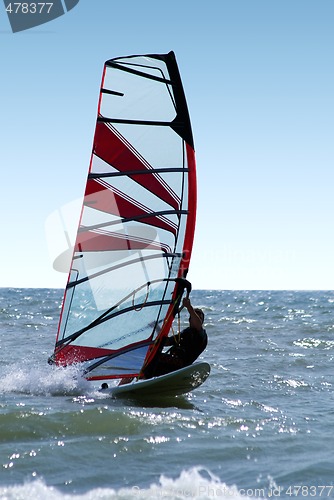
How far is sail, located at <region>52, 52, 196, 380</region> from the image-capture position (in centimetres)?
720

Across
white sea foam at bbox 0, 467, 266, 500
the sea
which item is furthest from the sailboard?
white sea foam at bbox 0, 467, 266, 500

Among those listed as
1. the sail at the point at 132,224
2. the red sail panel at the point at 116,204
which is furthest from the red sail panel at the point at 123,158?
the red sail panel at the point at 116,204

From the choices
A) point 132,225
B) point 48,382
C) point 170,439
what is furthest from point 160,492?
point 132,225

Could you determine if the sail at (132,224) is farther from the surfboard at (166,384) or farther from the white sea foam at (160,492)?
the white sea foam at (160,492)

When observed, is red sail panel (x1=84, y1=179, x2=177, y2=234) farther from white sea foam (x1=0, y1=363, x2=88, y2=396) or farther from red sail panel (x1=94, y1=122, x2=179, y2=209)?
white sea foam (x1=0, y1=363, x2=88, y2=396)

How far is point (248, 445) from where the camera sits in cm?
545

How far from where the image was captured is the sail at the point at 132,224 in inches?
284

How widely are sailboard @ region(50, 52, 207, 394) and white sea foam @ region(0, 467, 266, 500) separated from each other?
277 centimetres

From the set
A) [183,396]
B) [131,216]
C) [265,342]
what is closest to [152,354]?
[183,396]

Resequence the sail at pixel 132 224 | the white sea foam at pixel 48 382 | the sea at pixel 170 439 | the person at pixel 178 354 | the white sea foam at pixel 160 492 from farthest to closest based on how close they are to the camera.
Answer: the white sea foam at pixel 48 382
the sail at pixel 132 224
the person at pixel 178 354
the sea at pixel 170 439
the white sea foam at pixel 160 492

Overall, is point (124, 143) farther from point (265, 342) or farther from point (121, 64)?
point (265, 342)

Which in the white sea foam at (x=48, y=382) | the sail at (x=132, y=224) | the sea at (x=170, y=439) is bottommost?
the white sea foam at (x=48, y=382)

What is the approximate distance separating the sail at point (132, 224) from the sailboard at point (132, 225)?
11mm

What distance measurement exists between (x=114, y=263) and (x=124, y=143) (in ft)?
4.38
